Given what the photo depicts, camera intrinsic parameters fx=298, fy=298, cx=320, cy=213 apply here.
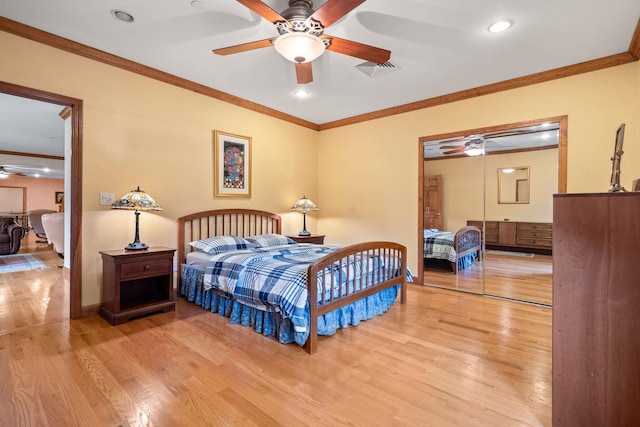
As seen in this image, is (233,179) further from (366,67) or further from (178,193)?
(366,67)

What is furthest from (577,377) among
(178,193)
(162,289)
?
(178,193)

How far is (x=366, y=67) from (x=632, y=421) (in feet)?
11.4

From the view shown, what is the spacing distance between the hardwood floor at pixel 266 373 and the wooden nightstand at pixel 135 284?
5.6 inches

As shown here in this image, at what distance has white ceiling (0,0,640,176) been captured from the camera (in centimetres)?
242

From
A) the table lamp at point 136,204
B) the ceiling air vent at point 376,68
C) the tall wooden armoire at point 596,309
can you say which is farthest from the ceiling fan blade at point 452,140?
the table lamp at point 136,204

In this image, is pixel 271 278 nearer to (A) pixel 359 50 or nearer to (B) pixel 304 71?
(B) pixel 304 71

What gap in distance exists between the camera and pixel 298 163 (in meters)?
5.53

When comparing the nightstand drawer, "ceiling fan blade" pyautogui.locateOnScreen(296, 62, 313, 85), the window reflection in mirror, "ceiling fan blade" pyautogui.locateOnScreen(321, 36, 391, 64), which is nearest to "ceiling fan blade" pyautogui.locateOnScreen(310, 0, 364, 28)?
"ceiling fan blade" pyautogui.locateOnScreen(321, 36, 391, 64)

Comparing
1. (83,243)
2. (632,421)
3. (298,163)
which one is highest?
(298,163)

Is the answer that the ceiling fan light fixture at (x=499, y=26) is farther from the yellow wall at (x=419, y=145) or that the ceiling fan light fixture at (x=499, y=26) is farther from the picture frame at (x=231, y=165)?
the picture frame at (x=231, y=165)

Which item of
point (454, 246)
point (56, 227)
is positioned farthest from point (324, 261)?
point (56, 227)

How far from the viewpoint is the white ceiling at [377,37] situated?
7.95 feet

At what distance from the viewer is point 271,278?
2.60 metres

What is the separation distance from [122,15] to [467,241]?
4799mm
